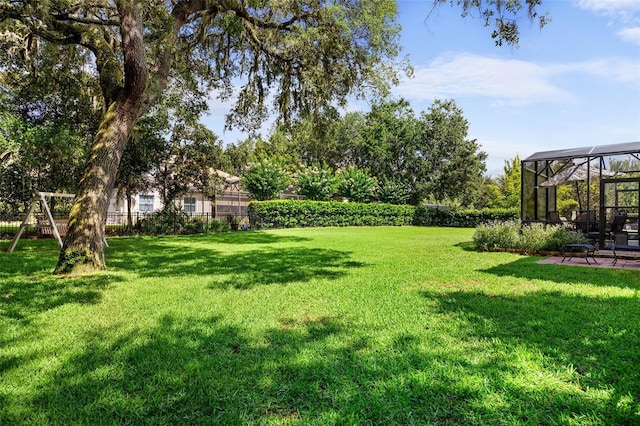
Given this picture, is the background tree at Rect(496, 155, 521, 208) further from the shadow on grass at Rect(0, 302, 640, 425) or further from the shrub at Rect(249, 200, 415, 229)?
the shadow on grass at Rect(0, 302, 640, 425)

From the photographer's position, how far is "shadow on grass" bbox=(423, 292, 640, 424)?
2471 mm

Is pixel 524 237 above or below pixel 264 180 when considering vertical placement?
below

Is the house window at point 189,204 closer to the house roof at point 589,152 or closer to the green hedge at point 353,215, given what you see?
the green hedge at point 353,215

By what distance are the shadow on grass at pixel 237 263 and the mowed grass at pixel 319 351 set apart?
0.30m

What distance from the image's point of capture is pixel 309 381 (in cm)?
275

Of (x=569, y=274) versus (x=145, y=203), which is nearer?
(x=569, y=274)

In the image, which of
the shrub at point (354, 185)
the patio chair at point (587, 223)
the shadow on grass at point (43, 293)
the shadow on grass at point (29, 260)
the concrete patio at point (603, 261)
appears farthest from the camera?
the shrub at point (354, 185)

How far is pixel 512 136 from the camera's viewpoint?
16766 millimetres

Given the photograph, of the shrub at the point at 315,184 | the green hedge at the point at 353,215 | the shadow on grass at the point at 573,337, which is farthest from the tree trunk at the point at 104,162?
the shrub at the point at 315,184

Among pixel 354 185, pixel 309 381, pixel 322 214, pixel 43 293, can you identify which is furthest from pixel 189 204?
pixel 309 381

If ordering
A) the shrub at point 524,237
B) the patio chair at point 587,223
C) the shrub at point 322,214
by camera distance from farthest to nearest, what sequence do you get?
the shrub at point 322,214
the patio chair at point 587,223
the shrub at point 524,237

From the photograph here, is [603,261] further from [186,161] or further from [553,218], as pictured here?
[186,161]

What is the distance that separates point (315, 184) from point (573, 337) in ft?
71.5

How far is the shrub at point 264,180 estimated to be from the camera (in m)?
22.7
